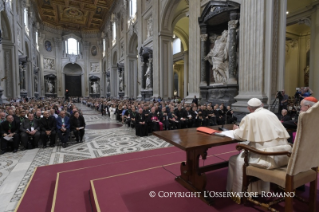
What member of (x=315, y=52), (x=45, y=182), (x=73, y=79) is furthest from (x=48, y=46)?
(x=315, y=52)

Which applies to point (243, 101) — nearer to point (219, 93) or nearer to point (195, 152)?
point (219, 93)

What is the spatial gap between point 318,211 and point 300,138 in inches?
42.2

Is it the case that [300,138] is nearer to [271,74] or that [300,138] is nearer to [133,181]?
[133,181]

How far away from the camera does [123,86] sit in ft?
71.8

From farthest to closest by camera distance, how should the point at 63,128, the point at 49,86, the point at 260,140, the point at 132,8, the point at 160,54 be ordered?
the point at 49,86, the point at 132,8, the point at 160,54, the point at 63,128, the point at 260,140

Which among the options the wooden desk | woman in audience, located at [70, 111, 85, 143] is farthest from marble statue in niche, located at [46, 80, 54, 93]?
the wooden desk

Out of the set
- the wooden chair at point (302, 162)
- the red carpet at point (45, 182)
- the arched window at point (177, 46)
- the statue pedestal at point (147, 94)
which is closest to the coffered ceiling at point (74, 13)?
the arched window at point (177, 46)

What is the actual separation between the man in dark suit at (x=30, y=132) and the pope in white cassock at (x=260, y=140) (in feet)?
17.3

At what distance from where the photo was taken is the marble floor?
9.66ft

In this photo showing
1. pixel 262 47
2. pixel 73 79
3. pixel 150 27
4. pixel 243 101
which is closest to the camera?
pixel 262 47

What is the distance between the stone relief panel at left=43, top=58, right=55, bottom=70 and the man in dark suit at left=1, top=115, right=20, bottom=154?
2896cm

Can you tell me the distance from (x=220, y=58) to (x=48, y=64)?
3018cm

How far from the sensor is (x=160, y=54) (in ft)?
44.1

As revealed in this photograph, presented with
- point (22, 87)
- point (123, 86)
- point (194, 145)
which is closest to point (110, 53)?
point (123, 86)
